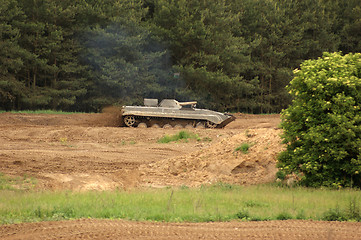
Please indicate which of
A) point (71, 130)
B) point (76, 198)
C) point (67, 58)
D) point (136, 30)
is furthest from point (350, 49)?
point (76, 198)

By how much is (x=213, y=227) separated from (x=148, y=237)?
1268 millimetres

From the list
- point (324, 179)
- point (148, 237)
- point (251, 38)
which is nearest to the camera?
point (148, 237)

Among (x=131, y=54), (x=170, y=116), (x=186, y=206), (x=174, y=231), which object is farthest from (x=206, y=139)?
(x=131, y=54)

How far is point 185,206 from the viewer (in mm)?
9633

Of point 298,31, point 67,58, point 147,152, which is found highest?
point 298,31

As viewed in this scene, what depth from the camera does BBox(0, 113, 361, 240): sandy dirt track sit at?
753 centimetres

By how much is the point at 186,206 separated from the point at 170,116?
58.7ft

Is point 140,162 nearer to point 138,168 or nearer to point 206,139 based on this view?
point 138,168

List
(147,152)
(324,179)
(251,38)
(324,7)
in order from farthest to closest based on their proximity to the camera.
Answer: (324,7)
(251,38)
(147,152)
(324,179)

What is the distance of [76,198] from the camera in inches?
400

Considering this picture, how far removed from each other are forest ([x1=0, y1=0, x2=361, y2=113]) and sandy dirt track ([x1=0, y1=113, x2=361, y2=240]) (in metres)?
10.2

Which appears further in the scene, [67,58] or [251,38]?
[251,38]

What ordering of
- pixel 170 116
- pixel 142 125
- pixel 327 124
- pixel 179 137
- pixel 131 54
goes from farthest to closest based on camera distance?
pixel 131 54 → pixel 170 116 → pixel 142 125 → pixel 179 137 → pixel 327 124

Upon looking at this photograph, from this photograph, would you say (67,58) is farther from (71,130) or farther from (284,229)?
(284,229)
